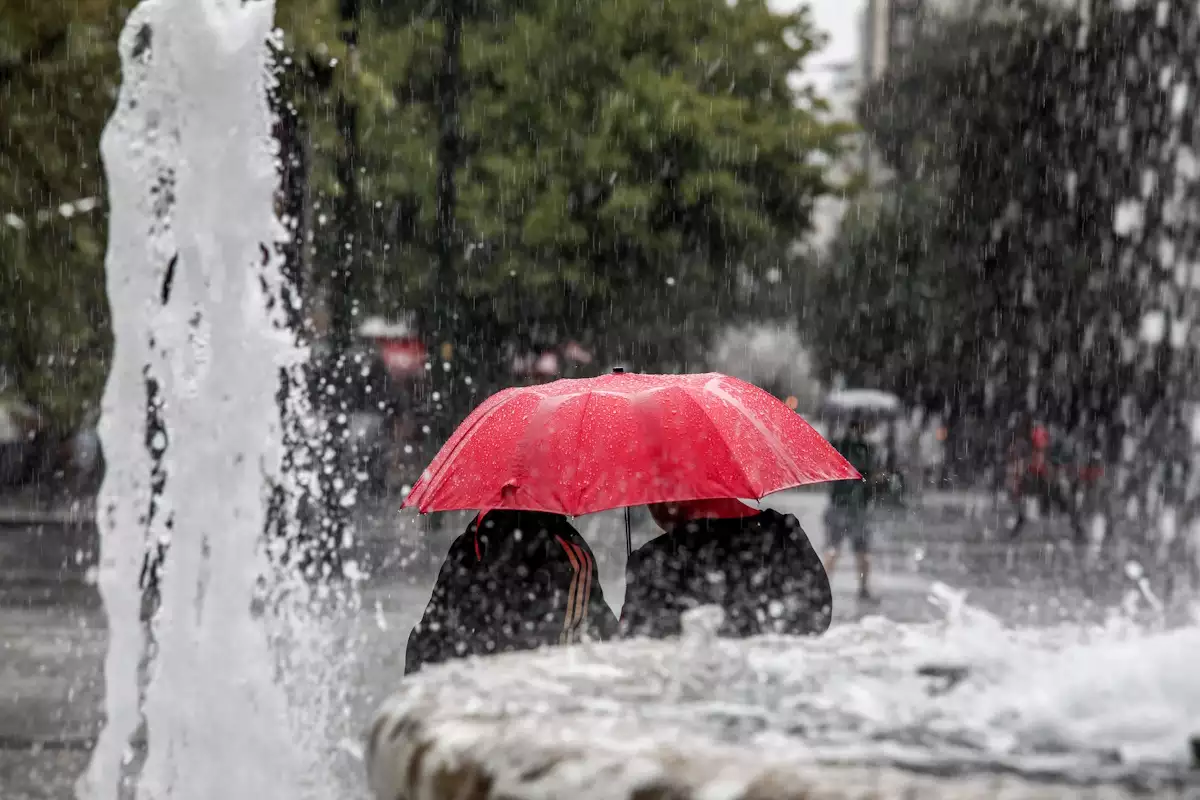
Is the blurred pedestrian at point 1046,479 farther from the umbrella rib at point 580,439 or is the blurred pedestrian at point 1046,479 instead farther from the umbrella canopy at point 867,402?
the umbrella rib at point 580,439

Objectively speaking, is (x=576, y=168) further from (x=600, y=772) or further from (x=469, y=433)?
(x=600, y=772)

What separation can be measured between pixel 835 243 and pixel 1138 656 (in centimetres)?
4400

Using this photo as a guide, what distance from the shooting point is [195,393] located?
254 inches

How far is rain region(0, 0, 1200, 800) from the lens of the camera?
2.21 meters

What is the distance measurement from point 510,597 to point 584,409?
80 centimetres

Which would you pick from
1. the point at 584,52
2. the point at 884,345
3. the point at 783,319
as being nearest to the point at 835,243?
the point at 884,345

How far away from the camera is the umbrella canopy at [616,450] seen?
419 cm

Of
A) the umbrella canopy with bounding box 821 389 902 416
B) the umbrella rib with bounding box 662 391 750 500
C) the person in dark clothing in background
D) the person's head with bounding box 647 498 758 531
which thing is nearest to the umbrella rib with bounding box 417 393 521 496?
the umbrella rib with bounding box 662 391 750 500

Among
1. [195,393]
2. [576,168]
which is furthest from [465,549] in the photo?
[576,168]

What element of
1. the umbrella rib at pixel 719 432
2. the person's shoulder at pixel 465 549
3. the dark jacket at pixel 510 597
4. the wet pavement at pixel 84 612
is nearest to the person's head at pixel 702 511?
the umbrella rib at pixel 719 432

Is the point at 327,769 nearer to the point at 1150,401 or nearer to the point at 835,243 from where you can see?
the point at 1150,401

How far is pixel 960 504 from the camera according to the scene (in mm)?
29688

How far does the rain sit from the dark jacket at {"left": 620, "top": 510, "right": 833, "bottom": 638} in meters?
0.01

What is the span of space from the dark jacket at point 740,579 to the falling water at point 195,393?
7.56 ft
